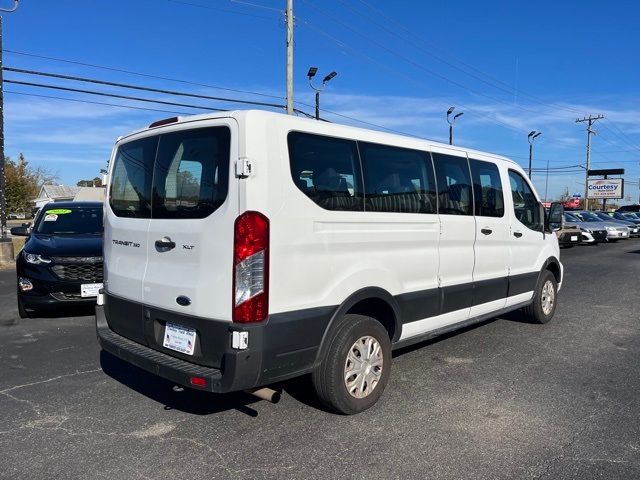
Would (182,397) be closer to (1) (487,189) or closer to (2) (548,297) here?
(1) (487,189)

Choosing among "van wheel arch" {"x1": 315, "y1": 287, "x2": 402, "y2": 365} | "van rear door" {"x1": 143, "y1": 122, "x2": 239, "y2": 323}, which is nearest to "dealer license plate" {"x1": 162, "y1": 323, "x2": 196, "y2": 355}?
"van rear door" {"x1": 143, "y1": 122, "x2": 239, "y2": 323}

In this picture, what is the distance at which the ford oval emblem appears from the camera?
3.36 meters

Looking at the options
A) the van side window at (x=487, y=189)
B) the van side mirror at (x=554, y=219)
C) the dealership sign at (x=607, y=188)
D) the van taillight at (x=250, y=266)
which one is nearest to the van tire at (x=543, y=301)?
the van side mirror at (x=554, y=219)

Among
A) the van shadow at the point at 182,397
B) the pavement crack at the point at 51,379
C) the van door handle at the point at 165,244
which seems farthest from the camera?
the pavement crack at the point at 51,379

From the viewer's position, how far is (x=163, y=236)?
3.57 meters

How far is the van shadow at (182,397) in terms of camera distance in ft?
13.1

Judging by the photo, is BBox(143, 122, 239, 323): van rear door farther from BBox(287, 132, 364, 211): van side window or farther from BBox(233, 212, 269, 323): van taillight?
BBox(287, 132, 364, 211): van side window

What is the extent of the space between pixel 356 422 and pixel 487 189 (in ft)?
9.78

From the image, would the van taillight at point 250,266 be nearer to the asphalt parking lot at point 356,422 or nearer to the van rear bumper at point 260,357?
the van rear bumper at point 260,357

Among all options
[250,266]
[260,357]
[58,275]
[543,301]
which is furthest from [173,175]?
[543,301]

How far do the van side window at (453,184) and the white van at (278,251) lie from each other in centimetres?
2

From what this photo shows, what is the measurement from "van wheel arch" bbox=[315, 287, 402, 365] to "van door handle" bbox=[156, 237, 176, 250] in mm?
1230

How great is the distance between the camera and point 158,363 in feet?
11.3

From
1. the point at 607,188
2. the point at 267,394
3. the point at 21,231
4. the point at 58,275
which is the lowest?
the point at 267,394
